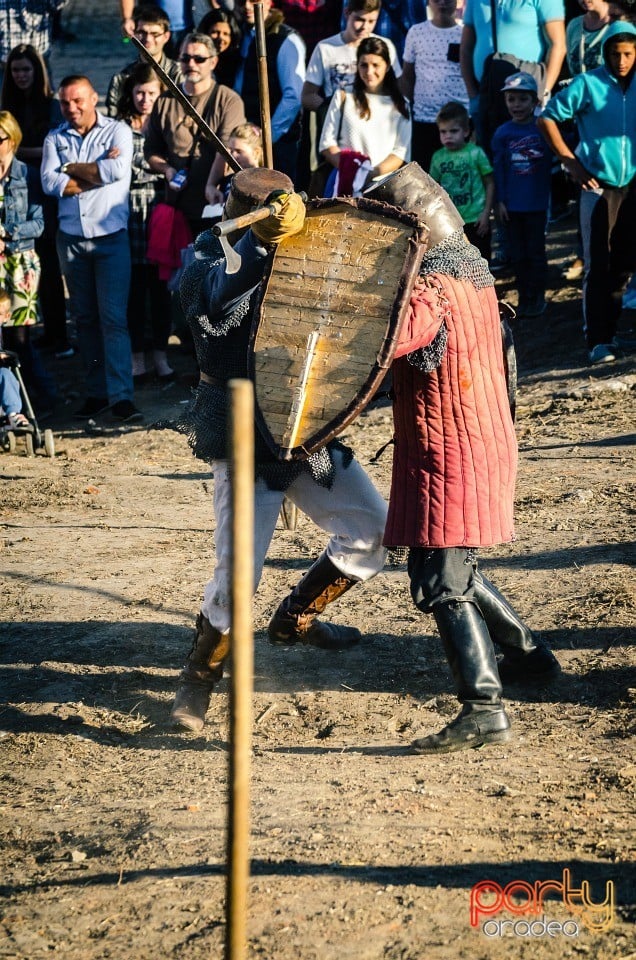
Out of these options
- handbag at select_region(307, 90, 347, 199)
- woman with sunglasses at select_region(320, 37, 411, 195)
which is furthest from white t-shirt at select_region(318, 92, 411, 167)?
handbag at select_region(307, 90, 347, 199)

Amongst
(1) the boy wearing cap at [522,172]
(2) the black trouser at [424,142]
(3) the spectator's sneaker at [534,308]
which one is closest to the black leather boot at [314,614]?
(1) the boy wearing cap at [522,172]

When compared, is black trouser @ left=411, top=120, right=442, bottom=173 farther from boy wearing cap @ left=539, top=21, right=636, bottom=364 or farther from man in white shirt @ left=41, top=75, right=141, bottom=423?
man in white shirt @ left=41, top=75, right=141, bottom=423

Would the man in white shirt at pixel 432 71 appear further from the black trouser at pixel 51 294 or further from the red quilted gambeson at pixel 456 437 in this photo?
the red quilted gambeson at pixel 456 437

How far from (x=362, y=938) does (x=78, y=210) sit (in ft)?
21.3

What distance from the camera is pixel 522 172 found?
9.21 metres

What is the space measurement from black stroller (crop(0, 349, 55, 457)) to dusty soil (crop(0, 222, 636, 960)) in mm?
1208

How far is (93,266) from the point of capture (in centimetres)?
880

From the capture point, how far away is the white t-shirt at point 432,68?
31.2 ft

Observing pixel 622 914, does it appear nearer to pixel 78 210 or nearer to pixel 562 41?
pixel 78 210

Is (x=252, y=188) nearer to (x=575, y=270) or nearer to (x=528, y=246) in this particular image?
(x=528, y=246)

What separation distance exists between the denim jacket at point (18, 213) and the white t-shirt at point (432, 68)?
9.80 ft

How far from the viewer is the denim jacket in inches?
340

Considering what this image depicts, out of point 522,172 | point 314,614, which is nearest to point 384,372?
point 314,614

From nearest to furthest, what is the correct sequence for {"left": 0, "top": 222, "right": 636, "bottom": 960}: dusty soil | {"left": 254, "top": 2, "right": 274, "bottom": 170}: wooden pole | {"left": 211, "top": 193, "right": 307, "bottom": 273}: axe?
{"left": 0, "top": 222, "right": 636, "bottom": 960}: dusty soil, {"left": 211, "top": 193, "right": 307, "bottom": 273}: axe, {"left": 254, "top": 2, "right": 274, "bottom": 170}: wooden pole
